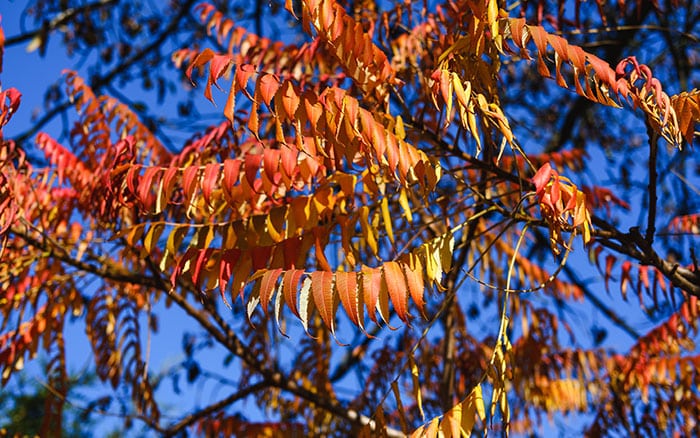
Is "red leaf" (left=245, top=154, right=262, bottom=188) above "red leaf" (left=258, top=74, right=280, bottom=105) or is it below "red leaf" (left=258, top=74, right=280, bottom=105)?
below

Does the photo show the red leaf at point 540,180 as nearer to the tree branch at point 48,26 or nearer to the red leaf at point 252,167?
the red leaf at point 252,167

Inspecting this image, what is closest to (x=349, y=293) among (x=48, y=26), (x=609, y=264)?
(x=609, y=264)

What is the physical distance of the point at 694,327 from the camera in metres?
3.00

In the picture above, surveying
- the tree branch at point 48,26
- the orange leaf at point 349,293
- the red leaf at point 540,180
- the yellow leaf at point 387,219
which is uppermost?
the tree branch at point 48,26

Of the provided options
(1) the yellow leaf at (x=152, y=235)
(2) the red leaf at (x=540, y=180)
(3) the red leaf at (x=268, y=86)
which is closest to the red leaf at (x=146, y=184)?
(1) the yellow leaf at (x=152, y=235)

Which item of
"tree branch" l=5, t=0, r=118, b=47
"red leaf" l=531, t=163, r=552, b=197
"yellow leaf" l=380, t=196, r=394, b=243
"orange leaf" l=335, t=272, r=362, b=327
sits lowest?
"orange leaf" l=335, t=272, r=362, b=327

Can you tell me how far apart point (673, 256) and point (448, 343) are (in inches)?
105

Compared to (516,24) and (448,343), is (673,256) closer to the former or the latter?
(448,343)

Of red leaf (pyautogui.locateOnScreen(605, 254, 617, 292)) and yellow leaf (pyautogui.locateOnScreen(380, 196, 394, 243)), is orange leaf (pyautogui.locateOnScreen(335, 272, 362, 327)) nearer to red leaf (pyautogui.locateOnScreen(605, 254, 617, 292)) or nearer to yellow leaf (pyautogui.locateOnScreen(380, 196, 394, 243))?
yellow leaf (pyautogui.locateOnScreen(380, 196, 394, 243))

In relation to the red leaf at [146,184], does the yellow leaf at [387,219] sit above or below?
below

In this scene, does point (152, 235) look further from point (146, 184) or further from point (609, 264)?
point (609, 264)

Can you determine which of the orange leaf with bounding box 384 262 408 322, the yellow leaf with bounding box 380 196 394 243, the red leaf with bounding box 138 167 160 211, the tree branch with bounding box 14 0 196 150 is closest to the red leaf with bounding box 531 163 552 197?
the orange leaf with bounding box 384 262 408 322

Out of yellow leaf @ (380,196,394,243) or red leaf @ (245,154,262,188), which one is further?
yellow leaf @ (380,196,394,243)

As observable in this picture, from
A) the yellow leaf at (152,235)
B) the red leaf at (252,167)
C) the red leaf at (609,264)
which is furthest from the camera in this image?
the red leaf at (609,264)
